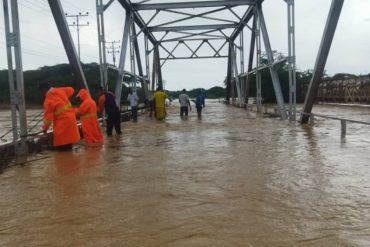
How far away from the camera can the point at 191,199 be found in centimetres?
522

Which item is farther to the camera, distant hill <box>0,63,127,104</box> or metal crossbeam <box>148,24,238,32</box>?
distant hill <box>0,63,127,104</box>

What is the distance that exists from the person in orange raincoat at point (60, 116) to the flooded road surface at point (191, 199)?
2.02ft

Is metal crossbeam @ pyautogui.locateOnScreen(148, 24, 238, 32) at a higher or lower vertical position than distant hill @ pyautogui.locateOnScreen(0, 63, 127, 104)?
higher

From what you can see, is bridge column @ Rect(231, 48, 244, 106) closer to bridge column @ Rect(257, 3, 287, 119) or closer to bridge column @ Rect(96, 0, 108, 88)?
bridge column @ Rect(257, 3, 287, 119)

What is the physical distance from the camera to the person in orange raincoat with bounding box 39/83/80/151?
31.7 ft

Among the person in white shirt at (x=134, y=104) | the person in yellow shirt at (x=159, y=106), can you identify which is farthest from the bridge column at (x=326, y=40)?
the person in white shirt at (x=134, y=104)

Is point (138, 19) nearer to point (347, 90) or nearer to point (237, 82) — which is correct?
point (237, 82)

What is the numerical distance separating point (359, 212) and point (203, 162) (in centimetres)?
359

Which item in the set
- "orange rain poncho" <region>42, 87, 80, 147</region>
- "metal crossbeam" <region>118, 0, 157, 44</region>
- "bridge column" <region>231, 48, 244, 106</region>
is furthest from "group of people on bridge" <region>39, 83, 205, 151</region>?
"bridge column" <region>231, 48, 244, 106</region>

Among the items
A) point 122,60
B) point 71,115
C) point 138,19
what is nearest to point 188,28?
point 138,19

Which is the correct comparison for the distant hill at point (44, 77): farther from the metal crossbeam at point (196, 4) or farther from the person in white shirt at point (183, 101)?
the person in white shirt at point (183, 101)

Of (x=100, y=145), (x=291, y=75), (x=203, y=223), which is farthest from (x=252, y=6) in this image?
(x=203, y=223)

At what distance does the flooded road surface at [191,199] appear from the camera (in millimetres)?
3984

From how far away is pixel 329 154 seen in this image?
28.0ft
